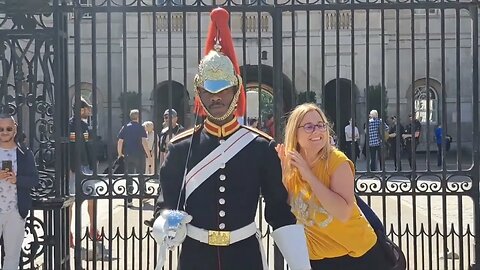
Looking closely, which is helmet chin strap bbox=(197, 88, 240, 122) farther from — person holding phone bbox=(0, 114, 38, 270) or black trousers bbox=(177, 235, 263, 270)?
person holding phone bbox=(0, 114, 38, 270)

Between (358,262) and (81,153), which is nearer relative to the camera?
(358,262)

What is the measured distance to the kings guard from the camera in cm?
379

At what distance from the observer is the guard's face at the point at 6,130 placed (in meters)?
5.78

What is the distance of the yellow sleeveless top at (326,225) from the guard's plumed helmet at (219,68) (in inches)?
24.2

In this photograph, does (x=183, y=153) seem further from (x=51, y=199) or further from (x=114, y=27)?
(x=114, y=27)

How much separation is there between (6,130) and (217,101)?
2.69 meters

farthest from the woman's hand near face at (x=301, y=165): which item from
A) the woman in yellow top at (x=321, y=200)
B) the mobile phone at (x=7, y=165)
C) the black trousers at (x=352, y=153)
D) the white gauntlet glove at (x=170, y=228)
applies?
the mobile phone at (x=7, y=165)

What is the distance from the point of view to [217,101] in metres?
3.86

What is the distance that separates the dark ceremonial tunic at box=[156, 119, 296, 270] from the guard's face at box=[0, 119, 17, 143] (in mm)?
2411

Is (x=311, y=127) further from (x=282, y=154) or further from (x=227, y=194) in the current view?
(x=227, y=194)

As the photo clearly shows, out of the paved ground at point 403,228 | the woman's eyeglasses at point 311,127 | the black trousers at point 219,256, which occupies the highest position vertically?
the woman's eyeglasses at point 311,127

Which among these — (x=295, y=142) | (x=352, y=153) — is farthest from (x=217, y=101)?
(x=352, y=153)

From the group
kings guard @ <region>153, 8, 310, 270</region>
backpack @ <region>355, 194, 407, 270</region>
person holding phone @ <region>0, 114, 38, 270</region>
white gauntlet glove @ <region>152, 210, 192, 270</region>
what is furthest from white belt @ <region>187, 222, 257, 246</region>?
person holding phone @ <region>0, 114, 38, 270</region>

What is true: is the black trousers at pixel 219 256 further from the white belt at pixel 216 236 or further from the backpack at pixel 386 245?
the backpack at pixel 386 245
